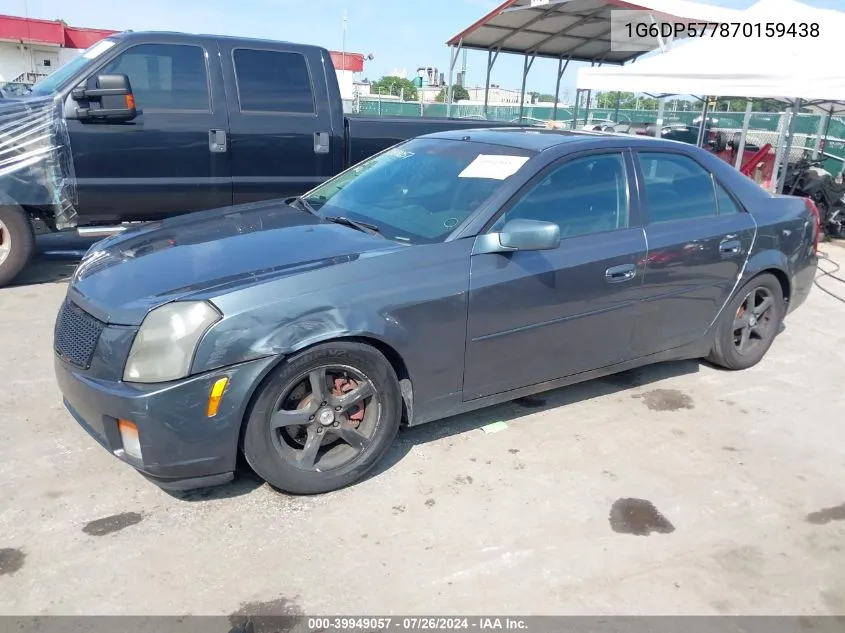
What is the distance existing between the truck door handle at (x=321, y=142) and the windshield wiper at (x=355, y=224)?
2.78m

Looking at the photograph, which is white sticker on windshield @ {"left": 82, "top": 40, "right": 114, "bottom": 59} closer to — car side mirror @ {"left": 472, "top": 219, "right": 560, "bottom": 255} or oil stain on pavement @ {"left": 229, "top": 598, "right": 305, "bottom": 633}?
car side mirror @ {"left": 472, "top": 219, "right": 560, "bottom": 255}

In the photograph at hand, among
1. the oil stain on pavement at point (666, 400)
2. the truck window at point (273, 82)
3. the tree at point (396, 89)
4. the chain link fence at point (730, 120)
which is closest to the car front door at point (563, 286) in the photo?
the oil stain on pavement at point (666, 400)

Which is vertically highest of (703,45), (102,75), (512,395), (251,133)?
(703,45)

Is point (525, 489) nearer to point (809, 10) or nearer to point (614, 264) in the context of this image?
point (614, 264)

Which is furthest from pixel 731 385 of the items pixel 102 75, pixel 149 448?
pixel 102 75

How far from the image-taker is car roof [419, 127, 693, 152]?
12.4 ft

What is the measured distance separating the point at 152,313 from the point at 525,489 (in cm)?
186

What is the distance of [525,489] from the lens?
3.20 m

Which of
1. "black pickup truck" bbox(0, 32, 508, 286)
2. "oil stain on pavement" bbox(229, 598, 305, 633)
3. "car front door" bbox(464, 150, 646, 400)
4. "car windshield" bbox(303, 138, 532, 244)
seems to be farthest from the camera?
"black pickup truck" bbox(0, 32, 508, 286)

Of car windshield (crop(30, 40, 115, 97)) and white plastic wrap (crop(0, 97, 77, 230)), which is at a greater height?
car windshield (crop(30, 40, 115, 97))

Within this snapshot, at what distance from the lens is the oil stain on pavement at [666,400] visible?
4.16m

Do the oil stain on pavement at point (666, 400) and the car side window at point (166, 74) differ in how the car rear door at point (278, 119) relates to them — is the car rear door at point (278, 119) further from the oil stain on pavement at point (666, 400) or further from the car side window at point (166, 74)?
the oil stain on pavement at point (666, 400)

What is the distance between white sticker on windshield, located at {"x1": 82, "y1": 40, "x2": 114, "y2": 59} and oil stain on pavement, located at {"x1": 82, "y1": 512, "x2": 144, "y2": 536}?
4380 millimetres

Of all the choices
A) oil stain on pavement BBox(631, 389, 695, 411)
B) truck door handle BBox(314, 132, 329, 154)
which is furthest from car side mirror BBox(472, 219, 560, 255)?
truck door handle BBox(314, 132, 329, 154)
